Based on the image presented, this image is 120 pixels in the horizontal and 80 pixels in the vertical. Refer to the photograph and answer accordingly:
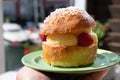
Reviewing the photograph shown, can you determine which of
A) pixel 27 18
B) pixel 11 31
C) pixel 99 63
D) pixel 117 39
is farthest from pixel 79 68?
pixel 27 18

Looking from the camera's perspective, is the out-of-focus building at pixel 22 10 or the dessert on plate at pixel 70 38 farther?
the out-of-focus building at pixel 22 10

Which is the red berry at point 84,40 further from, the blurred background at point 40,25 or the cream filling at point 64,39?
the blurred background at point 40,25

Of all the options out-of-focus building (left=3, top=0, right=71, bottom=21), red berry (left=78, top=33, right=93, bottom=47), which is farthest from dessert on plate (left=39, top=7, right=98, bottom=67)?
out-of-focus building (left=3, top=0, right=71, bottom=21)

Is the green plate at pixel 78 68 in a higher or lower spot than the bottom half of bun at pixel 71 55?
lower

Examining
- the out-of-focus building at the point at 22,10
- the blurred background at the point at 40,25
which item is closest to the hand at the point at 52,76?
the blurred background at the point at 40,25

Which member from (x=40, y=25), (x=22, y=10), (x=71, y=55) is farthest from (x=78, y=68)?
(x=22, y=10)

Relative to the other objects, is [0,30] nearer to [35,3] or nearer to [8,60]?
[8,60]

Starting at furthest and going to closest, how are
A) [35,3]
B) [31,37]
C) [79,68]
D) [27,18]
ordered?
[27,18], [35,3], [31,37], [79,68]
